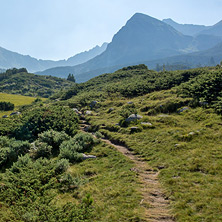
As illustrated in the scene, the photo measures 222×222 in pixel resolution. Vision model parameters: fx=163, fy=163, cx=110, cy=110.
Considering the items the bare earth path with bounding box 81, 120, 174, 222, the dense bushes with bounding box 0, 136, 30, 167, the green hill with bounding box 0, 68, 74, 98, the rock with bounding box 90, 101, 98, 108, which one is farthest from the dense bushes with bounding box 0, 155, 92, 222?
the green hill with bounding box 0, 68, 74, 98

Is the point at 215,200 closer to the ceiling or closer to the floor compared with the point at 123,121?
closer to the floor

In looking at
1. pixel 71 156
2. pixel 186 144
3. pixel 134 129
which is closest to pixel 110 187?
pixel 71 156

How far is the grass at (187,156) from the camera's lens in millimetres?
7121

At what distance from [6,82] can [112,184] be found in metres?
144

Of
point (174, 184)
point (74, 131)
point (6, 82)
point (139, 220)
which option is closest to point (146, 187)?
point (174, 184)

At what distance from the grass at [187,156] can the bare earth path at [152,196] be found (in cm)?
38

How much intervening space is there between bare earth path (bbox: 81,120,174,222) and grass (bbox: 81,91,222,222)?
0.38 meters

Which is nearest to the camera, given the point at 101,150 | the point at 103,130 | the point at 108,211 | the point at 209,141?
the point at 108,211

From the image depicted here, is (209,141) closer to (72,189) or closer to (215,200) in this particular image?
(215,200)

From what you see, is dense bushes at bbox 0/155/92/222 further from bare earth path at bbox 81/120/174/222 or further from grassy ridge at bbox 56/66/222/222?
grassy ridge at bbox 56/66/222/222

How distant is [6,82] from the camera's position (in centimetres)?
12600

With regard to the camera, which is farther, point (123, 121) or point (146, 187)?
point (123, 121)

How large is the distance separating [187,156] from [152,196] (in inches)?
169

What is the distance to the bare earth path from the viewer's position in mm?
7000
